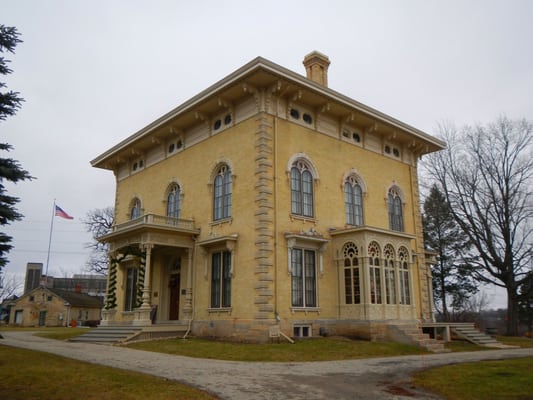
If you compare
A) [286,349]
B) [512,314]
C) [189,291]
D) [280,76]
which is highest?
[280,76]

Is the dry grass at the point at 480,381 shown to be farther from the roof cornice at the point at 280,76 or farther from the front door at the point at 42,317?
the front door at the point at 42,317

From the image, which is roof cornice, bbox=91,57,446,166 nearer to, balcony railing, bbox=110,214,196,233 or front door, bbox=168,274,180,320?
balcony railing, bbox=110,214,196,233

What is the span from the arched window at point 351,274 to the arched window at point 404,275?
2.25m

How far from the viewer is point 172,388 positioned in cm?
897

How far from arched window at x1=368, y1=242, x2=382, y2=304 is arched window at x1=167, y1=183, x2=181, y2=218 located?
32.9 feet

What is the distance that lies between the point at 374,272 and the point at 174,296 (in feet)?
33.3

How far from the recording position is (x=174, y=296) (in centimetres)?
2419

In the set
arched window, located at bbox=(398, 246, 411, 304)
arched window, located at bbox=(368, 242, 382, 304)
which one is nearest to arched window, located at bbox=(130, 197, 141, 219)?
arched window, located at bbox=(368, 242, 382, 304)

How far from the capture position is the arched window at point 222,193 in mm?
21484

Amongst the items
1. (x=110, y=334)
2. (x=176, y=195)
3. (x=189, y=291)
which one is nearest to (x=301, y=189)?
(x=189, y=291)

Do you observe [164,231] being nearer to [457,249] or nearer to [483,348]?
[483,348]

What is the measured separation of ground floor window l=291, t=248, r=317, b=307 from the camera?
1964 cm

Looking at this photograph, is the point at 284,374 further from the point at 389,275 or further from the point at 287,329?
the point at 389,275

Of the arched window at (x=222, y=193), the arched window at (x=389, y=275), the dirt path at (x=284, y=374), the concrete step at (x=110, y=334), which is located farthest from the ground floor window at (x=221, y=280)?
the arched window at (x=389, y=275)
